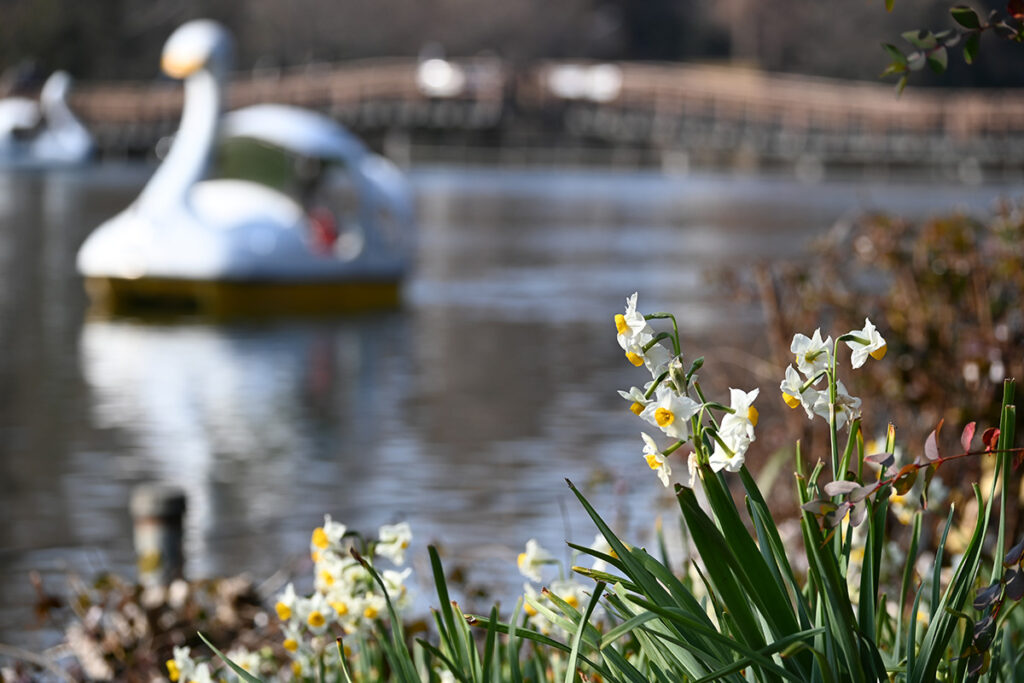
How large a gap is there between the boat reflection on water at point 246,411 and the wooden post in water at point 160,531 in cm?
210

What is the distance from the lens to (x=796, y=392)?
7.09ft

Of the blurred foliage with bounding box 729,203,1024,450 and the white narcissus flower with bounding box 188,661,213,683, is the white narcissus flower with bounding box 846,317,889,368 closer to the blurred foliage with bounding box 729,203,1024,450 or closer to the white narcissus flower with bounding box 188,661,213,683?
the white narcissus flower with bounding box 188,661,213,683

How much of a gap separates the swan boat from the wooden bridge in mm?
48376

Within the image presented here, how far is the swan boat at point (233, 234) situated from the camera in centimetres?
1683

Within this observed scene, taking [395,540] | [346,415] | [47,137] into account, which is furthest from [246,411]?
[47,137]

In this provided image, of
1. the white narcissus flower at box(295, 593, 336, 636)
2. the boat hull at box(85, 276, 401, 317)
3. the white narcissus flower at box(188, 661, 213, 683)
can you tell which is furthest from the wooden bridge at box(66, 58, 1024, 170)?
the white narcissus flower at box(188, 661, 213, 683)

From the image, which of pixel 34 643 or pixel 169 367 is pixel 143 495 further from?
pixel 169 367

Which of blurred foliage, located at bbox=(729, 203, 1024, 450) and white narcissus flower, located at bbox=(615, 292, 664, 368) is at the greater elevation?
white narcissus flower, located at bbox=(615, 292, 664, 368)

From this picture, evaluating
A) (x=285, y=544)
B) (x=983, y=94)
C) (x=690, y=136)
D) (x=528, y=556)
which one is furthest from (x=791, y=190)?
(x=528, y=556)

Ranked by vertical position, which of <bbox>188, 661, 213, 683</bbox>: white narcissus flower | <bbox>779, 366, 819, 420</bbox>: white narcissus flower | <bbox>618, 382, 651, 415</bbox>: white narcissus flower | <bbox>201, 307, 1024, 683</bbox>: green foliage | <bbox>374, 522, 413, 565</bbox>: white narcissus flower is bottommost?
<bbox>188, 661, 213, 683</bbox>: white narcissus flower

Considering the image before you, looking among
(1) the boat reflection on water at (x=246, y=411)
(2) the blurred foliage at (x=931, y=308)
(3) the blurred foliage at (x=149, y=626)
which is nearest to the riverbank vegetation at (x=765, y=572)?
(3) the blurred foliage at (x=149, y=626)

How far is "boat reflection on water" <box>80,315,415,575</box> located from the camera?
28.3 feet

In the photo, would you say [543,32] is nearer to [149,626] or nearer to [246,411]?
[246,411]

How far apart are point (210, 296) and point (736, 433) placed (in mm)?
15536
